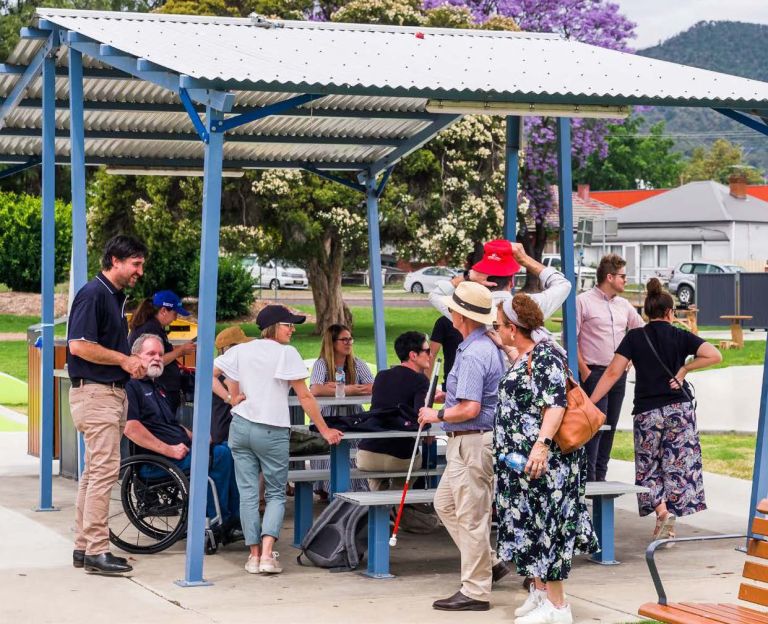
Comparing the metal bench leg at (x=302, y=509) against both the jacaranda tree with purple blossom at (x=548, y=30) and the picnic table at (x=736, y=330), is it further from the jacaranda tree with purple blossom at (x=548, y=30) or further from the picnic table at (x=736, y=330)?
the jacaranda tree with purple blossom at (x=548, y=30)

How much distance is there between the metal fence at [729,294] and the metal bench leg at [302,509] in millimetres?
24745

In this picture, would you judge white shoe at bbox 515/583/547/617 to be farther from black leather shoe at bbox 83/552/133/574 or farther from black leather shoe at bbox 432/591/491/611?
black leather shoe at bbox 83/552/133/574

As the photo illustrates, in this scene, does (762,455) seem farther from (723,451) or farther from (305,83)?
(723,451)

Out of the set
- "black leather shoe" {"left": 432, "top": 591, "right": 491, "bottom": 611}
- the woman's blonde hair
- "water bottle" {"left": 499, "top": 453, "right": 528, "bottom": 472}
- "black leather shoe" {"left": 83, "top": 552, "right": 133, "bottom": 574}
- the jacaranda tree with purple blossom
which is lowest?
"black leather shoe" {"left": 432, "top": 591, "right": 491, "bottom": 611}

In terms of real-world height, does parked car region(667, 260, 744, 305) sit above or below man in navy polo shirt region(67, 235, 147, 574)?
above

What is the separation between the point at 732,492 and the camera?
12398 mm

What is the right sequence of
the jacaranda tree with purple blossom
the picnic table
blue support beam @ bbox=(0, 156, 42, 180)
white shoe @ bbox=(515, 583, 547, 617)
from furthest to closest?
the jacaranda tree with purple blossom, the picnic table, blue support beam @ bbox=(0, 156, 42, 180), white shoe @ bbox=(515, 583, 547, 617)

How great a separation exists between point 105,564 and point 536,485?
284cm

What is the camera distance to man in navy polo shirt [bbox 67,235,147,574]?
827 cm

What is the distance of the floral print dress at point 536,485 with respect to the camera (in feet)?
23.2

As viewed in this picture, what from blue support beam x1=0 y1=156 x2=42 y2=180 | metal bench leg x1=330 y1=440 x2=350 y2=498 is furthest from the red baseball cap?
blue support beam x1=0 y1=156 x2=42 y2=180

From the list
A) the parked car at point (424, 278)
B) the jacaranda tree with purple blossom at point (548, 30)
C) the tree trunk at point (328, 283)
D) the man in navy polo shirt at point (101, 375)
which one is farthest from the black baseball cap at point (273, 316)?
the parked car at point (424, 278)

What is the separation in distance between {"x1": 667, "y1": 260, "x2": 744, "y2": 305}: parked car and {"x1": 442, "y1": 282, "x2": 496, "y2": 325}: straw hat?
45.1 metres

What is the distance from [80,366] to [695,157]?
149392mm
